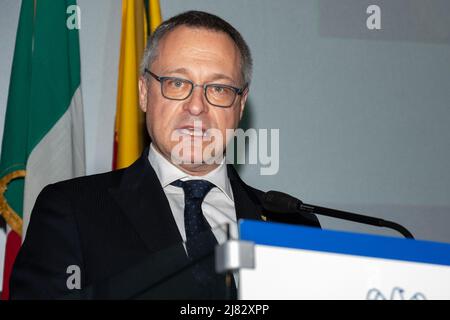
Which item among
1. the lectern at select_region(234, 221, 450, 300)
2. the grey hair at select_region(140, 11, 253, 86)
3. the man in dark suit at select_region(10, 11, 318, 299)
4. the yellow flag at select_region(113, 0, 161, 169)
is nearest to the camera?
the lectern at select_region(234, 221, 450, 300)

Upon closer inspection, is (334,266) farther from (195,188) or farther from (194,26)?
(194,26)

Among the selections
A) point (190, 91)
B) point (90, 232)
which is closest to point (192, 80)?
point (190, 91)

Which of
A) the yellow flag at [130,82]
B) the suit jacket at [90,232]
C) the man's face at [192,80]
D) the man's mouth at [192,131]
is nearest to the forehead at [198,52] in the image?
the man's face at [192,80]

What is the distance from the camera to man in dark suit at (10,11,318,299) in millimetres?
2035

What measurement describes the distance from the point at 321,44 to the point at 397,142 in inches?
27.6

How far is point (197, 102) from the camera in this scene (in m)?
2.38

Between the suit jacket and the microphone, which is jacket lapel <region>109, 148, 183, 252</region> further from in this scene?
the microphone

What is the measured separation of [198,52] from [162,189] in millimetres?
513

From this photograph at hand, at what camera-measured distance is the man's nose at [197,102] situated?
7.78ft

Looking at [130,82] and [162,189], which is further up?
[130,82]

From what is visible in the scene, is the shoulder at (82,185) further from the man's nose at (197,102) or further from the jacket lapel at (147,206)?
the man's nose at (197,102)

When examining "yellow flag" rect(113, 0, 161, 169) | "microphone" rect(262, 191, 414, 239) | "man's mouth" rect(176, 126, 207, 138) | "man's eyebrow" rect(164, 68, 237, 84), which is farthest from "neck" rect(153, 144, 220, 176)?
"yellow flag" rect(113, 0, 161, 169)

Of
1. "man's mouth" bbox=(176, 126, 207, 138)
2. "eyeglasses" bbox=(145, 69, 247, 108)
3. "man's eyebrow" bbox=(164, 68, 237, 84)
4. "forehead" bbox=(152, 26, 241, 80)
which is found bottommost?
"man's mouth" bbox=(176, 126, 207, 138)

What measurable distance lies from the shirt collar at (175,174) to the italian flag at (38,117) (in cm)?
81
